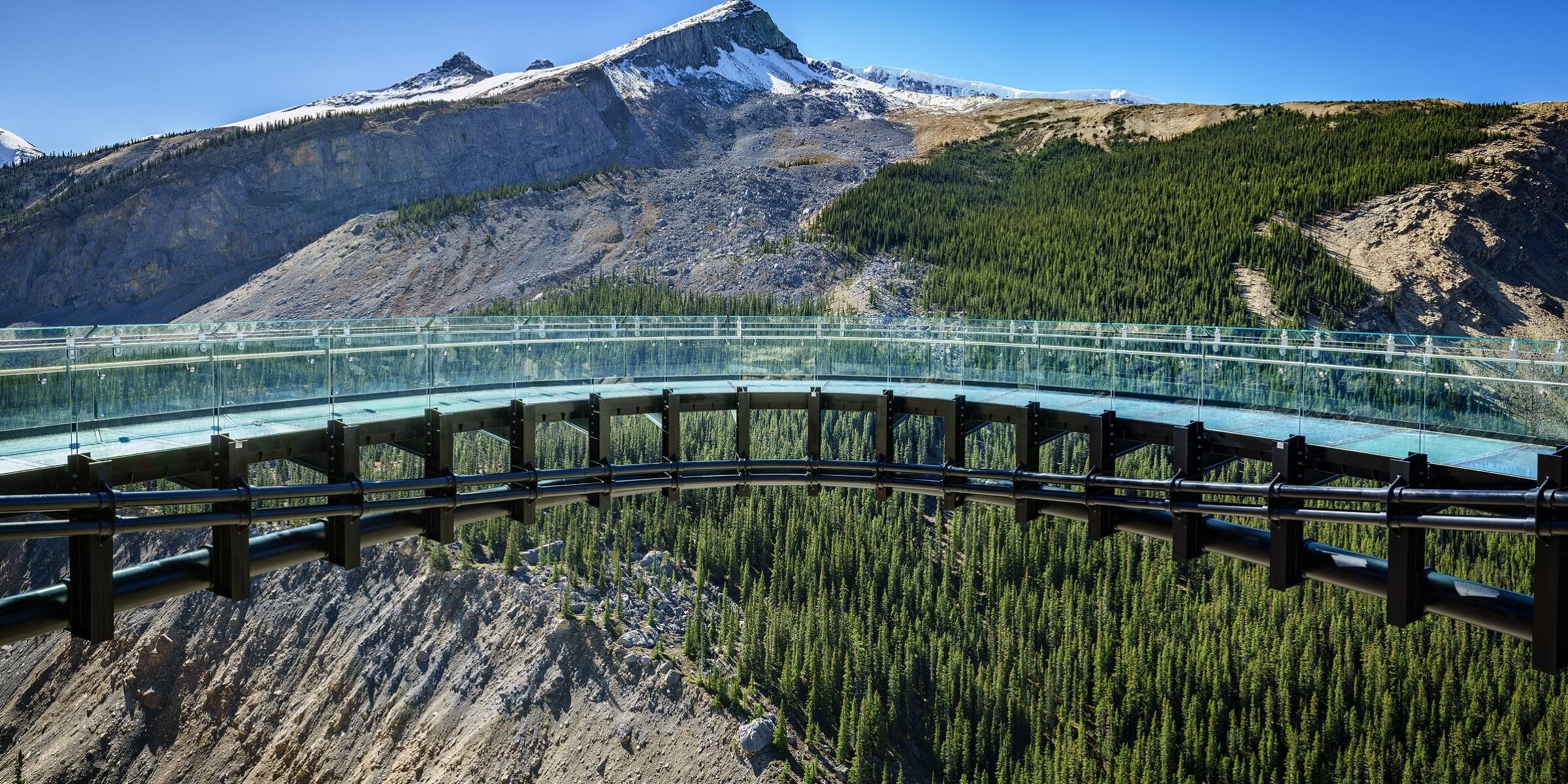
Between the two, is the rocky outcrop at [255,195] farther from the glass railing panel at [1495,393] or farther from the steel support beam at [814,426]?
the glass railing panel at [1495,393]

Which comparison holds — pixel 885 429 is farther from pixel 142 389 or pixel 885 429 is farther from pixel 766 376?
pixel 142 389

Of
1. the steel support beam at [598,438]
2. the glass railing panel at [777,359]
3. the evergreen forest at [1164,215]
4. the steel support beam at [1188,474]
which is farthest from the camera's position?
the evergreen forest at [1164,215]

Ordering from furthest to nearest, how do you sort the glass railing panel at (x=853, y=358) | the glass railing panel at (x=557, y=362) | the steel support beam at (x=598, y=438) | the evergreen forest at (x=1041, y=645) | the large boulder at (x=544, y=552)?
the large boulder at (x=544, y=552) < the evergreen forest at (x=1041, y=645) < the glass railing panel at (x=853, y=358) < the glass railing panel at (x=557, y=362) < the steel support beam at (x=598, y=438)

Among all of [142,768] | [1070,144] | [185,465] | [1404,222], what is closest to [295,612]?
[142,768]

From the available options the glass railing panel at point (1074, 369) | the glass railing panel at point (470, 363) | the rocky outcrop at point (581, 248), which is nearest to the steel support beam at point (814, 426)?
the glass railing panel at point (1074, 369)

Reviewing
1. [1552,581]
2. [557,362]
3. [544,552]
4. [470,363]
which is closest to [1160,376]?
[1552,581]

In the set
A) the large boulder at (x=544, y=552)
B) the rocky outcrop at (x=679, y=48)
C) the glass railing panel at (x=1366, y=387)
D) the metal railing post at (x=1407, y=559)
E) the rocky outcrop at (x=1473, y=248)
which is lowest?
the large boulder at (x=544, y=552)

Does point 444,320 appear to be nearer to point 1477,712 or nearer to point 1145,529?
point 1145,529
